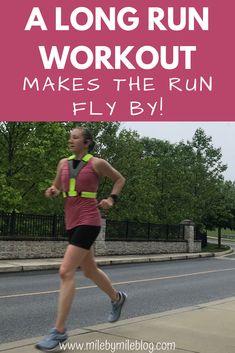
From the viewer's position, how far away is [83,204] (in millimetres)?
4816

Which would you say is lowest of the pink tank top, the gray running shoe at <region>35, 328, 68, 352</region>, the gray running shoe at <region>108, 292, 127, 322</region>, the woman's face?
the gray running shoe at <region>35, 328, 68, 352</region>

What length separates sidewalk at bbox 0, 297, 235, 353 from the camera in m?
4.69

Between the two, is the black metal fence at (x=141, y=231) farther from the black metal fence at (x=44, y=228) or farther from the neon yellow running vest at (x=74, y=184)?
the neon yellow running vest at (x=74, y=184)

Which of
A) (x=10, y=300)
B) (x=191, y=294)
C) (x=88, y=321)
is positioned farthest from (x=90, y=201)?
(x=191, y=294)

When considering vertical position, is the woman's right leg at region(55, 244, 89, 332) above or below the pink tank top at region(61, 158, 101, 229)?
below

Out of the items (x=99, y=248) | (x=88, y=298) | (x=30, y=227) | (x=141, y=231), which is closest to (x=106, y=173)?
(x=88, y=298)

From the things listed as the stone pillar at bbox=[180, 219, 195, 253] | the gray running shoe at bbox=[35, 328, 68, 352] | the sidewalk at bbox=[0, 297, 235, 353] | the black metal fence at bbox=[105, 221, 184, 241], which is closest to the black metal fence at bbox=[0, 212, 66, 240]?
the black metal fence at bbox=[105, 221, 184, 241]

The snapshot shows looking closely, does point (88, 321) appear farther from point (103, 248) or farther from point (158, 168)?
point (158, 168)

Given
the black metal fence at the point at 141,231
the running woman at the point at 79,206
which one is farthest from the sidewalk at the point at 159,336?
the black metal fence at the point at 141,231

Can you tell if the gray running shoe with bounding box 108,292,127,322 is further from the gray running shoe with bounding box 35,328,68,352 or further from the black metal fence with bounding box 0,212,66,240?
the black metal fence with bounding box 0,212,66,240

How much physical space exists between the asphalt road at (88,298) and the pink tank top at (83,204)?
1.75 meters

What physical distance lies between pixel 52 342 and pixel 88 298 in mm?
4963

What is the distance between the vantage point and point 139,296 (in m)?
9.89

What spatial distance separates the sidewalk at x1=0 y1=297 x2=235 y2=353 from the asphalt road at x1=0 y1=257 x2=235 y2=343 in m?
0.99
